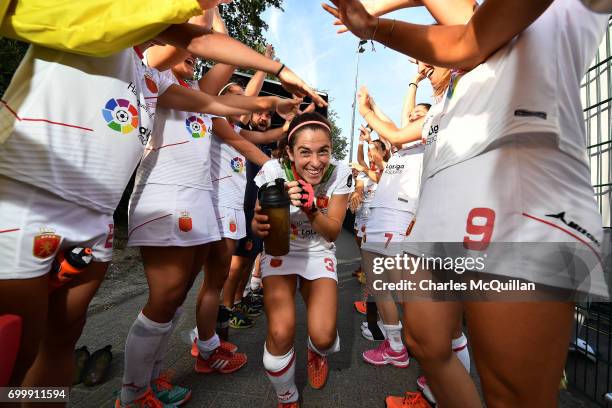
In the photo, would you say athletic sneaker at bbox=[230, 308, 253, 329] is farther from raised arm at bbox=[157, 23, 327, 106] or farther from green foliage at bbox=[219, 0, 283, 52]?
green foliage at bbox=[219, 0, 283, 52]

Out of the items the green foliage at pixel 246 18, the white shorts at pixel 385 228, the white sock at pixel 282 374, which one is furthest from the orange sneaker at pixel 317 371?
the green foliage at pixel 246 18

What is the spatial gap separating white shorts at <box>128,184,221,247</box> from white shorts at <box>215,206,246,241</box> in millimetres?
824

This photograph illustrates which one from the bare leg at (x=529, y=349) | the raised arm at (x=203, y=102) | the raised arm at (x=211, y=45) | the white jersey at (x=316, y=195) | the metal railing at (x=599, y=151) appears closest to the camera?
the bare leg at (x=529, y=349)

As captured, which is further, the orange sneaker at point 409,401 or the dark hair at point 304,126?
the dark hair at point 304,126

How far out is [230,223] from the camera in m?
3.01

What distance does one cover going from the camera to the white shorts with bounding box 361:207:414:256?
2893 mm

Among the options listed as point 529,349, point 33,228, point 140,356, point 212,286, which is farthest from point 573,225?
point 212,286

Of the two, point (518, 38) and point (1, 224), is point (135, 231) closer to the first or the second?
point (1, 224)

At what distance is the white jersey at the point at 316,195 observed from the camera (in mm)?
2443

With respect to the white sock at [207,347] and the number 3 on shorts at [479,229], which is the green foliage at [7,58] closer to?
the white sock at [207,347]

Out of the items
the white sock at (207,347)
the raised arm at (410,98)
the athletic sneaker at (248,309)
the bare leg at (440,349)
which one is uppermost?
the raised arm at (410,98)

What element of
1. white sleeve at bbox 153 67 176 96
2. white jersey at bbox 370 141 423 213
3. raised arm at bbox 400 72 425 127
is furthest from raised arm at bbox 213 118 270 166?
raised arm at bbox 400 72 425 127

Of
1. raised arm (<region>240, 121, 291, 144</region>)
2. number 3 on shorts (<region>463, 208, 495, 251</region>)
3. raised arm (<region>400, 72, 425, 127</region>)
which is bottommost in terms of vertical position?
number 3 on shorts (<region>463, 208, 495, 251</region>)

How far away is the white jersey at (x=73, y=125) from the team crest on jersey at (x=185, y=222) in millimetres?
556
